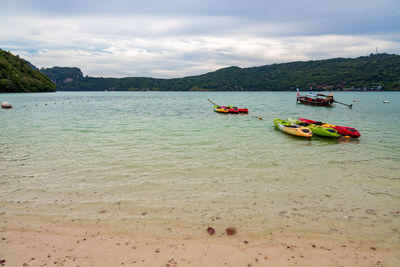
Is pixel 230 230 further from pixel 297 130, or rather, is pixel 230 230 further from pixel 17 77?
pixel 17 77

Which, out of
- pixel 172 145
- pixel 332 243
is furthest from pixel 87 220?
pixel 172 145

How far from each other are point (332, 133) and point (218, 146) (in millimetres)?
11923

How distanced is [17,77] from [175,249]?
6577 inches

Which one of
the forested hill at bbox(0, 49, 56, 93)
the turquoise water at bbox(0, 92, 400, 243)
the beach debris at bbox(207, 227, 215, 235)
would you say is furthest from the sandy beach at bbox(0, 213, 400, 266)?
the forested hill at bbox(0, 49, 56, 93)

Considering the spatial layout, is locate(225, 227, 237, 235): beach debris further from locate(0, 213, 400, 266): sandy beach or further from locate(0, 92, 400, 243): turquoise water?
locate(0, 92, 400, 243): turquoise water

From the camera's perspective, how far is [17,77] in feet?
429

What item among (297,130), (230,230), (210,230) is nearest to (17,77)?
(297,130)

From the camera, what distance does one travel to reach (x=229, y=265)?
4.94m

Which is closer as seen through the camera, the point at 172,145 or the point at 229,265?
the point at 229,265

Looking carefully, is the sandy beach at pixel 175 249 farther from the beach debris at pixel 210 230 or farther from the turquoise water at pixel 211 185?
the turquoise water at pixel 211 185

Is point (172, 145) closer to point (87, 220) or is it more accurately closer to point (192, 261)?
point (87, 220)

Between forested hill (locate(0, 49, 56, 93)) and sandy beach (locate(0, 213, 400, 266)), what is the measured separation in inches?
5970

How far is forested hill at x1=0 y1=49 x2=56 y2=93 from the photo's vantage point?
123600mm

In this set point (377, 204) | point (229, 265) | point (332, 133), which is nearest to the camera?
point (229, 265)
